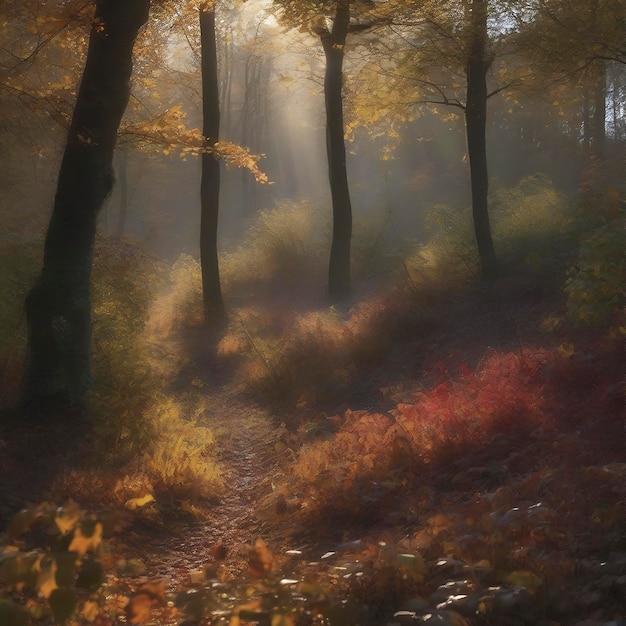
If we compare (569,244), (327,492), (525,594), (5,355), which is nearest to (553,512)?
(525,594)

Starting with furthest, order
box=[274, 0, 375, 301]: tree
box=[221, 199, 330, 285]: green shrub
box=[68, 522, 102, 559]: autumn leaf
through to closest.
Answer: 1. box=[221, 199, 330, 285]: green shrub
2. box=[274, 0, 375, 301]: tree
3. box=[68, 522, 102, 559]: autumn leaf

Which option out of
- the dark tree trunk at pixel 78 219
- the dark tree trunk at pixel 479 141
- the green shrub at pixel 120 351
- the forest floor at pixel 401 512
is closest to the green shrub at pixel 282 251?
the dark tree trunk at pixel 479 141

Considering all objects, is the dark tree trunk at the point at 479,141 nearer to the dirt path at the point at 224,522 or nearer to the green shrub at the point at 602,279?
the dirt path at the point at 224,522

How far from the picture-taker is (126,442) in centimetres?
780

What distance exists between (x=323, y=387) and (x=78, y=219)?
503 cm

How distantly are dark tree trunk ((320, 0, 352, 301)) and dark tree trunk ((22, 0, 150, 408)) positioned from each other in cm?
1006

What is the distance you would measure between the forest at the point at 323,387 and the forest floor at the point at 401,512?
0.08 ft

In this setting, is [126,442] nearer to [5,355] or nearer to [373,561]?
[5,355]

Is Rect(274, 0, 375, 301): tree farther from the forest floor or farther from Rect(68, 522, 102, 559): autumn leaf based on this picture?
Rect(68, 522, 102, 559): autumn leaf

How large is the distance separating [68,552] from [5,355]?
7494 mm

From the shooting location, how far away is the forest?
11.3ft

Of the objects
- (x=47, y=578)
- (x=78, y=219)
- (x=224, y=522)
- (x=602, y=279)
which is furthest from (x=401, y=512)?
(x=78, y=219)

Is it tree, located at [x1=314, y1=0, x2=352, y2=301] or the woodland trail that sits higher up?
tree, located at [x1=314, y1=0, x2=352, y2=301]

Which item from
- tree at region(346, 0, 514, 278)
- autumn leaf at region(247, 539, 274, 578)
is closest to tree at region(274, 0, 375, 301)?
tree at region(346, 0, 514, 278)
